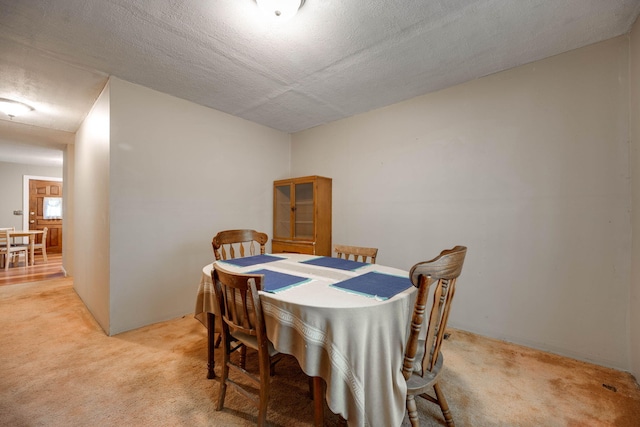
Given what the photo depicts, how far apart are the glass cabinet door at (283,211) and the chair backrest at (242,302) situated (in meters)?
2.26

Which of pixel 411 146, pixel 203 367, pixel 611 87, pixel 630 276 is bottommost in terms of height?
pixel 203 367

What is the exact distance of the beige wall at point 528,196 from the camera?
75.9 inches

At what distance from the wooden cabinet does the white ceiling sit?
3.55 ft

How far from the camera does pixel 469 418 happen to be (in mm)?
1434

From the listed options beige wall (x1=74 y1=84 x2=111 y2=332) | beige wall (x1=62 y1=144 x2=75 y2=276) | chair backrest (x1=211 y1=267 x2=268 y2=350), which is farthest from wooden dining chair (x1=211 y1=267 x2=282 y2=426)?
beige wall (x1=62 y1=144 x2=75 y2=276)

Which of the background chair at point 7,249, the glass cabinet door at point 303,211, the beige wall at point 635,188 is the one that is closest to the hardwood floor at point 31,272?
the background chair at point 7,249

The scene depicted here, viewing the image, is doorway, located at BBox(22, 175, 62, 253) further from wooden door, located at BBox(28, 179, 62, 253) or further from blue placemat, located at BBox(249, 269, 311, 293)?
blue placemat, located at BBox(249, 269, 311, 293)

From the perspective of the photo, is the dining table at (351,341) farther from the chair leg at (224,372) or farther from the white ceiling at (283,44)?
the white ceiling at (283,44)

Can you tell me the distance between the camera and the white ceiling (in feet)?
5.38

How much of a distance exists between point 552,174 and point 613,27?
1.02 metres

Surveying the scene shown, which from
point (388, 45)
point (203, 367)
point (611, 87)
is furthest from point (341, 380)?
point (611, 87)

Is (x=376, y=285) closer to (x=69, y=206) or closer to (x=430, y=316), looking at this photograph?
(x=430, y=316)

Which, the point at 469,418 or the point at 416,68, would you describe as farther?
the point at 416,68

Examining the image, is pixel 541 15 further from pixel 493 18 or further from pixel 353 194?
pixel 353 194
